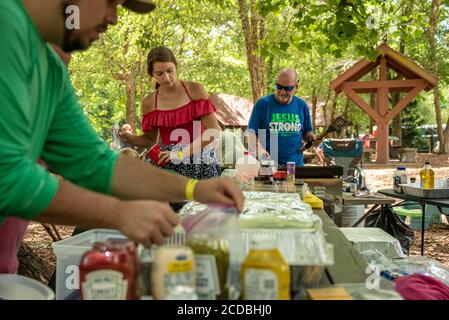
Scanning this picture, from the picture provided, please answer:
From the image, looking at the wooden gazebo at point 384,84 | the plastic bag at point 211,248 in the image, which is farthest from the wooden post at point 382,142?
the plastic bag at point 211,248

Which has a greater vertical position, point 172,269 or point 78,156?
point 78,156

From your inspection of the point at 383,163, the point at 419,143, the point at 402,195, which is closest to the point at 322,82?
the point at 419,143

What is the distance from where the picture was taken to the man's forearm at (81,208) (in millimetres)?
1229

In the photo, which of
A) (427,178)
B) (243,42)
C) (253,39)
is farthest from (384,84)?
(427,178)

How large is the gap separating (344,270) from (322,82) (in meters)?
27.6

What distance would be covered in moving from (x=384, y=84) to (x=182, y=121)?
15.4m

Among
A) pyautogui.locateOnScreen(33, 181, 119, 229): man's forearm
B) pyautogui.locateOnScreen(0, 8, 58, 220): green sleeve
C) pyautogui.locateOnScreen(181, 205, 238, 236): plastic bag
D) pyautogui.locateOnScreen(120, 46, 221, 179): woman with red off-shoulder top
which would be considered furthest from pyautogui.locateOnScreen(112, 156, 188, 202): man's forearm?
pyautogui.locateOnScreen(120, 46, 221, 179): woman with red off-shoulder top

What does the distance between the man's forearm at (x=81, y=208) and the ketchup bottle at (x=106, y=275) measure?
0.26 feet

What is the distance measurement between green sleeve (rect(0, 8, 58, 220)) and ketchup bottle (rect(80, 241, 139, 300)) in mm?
187

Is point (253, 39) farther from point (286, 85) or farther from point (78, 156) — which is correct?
point (78, 156)

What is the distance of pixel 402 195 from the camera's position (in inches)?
208

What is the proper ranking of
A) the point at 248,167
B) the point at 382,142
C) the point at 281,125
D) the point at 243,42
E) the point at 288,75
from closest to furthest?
the point at 248,167 < the point at 288,75 < the point at 281,125 < the point at 382,142 < the point at 243,42

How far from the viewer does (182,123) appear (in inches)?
158

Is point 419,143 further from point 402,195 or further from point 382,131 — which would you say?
point 402,195
